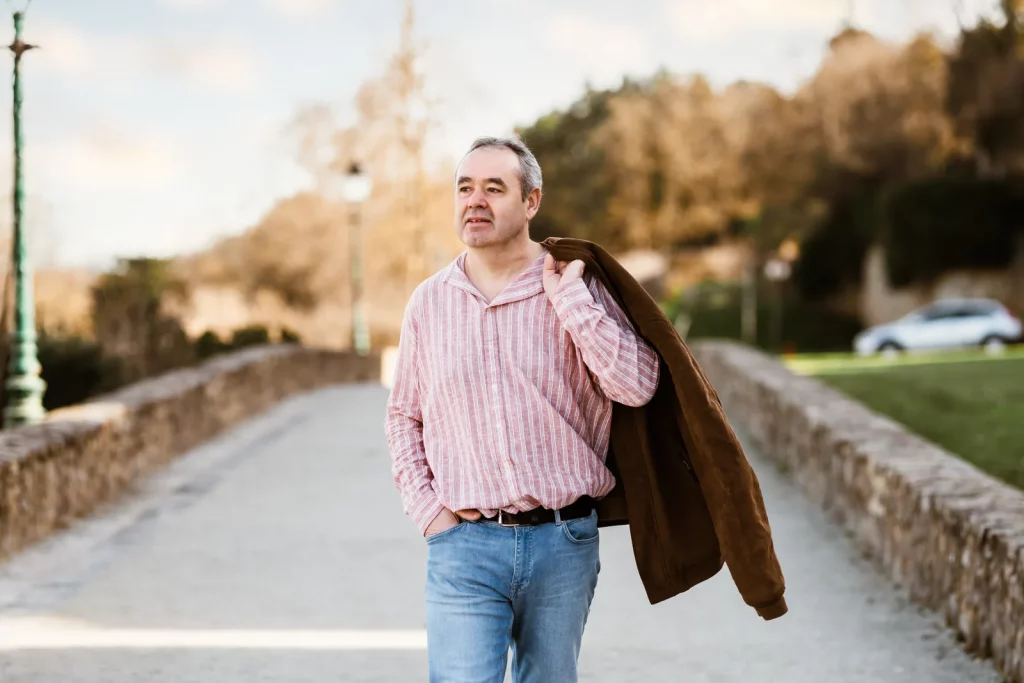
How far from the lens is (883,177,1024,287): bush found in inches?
1735

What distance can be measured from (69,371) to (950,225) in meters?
33.7

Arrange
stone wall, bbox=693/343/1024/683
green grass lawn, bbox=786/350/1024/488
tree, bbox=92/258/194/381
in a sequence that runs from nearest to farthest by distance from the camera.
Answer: stone wall, bbox=693/343/1024/683, green grass lawn, bbox=786/350/1024/488, tree, bbox=92/258/194/381

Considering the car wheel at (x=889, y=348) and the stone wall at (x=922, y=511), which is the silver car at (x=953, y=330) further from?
the stone wall at (x=922, y=511)

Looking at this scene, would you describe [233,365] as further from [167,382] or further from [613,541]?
[613,541]

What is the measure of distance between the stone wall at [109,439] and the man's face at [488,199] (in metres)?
5.10

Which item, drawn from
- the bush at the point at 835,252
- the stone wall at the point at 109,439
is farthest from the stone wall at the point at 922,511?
the bush at the point at 835,252

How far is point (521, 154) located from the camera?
10.7 ft

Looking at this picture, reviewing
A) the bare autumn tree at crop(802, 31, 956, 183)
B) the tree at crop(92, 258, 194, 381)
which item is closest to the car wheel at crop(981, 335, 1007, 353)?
the bare autumn tree at crop(802, 31, 956, 183)

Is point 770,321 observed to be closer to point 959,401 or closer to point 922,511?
point 959,401

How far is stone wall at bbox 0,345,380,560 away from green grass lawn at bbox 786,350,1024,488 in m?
6.67

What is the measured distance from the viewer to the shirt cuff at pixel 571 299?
3.06 meters

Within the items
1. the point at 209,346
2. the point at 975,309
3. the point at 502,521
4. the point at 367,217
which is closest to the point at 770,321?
the point at 975,309

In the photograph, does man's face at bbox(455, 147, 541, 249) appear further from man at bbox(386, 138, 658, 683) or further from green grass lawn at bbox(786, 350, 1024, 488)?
green grass lawn at bbox(786, 350, 1024, 488)

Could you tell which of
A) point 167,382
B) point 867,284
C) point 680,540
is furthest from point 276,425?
point 867,284
